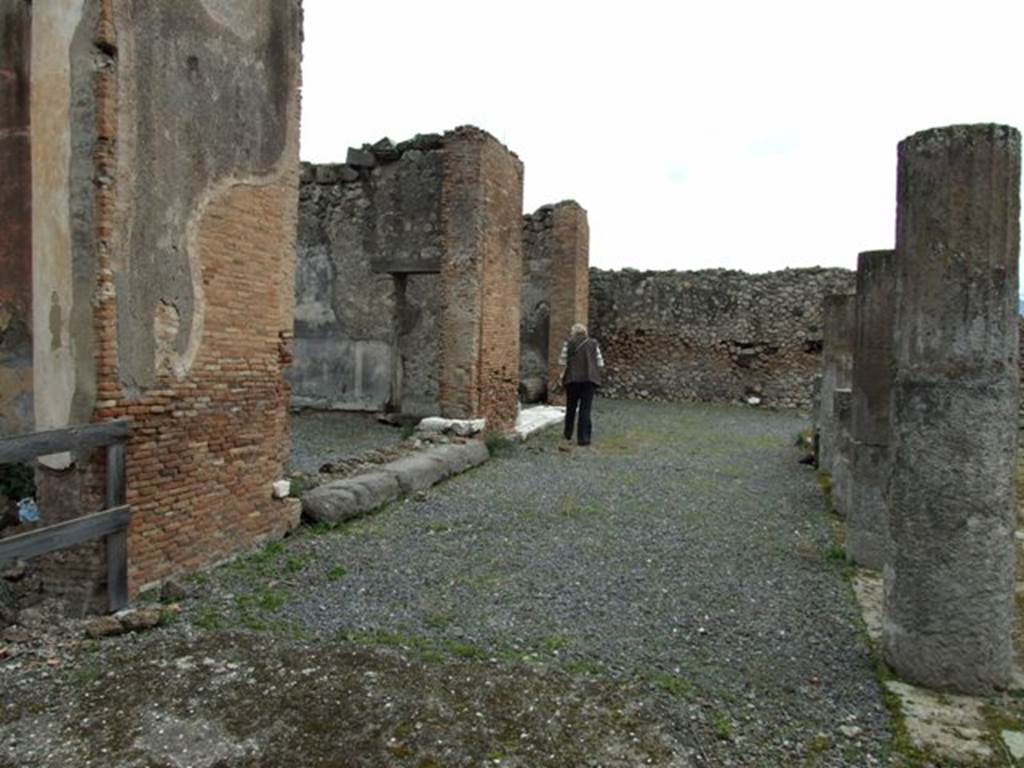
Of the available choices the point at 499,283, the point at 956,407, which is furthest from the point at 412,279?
the point at 956,407

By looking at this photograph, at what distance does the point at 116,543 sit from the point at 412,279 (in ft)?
28.9

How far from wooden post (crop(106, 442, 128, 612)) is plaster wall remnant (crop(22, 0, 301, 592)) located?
0.33ft

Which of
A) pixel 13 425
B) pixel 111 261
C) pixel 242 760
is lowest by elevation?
pixel 242 760

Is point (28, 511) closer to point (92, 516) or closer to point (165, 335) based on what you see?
point (92, 516)

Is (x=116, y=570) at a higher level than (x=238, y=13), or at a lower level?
lower

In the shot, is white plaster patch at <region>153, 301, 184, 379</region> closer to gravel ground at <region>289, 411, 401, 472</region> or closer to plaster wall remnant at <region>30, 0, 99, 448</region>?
plaster wall remnant at <region>30, 0, 99, 448</region>

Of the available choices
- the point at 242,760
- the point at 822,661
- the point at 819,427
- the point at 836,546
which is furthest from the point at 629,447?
the point at 242,760

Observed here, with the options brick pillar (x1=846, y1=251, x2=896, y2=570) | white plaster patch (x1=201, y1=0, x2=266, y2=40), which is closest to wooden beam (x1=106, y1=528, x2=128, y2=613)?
white plaster patch (x1=201, y1=0, x2=266, y2=40)

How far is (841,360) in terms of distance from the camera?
9.69m

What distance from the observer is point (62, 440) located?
4.29 m

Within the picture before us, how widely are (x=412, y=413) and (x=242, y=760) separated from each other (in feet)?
33.1

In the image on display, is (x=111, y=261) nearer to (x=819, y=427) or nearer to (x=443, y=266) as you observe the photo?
(x=443, y=266)

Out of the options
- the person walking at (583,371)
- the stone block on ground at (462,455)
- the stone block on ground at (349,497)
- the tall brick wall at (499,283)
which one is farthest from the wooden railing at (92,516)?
the person walking at (583,371)

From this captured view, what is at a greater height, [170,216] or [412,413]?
[170,216]
